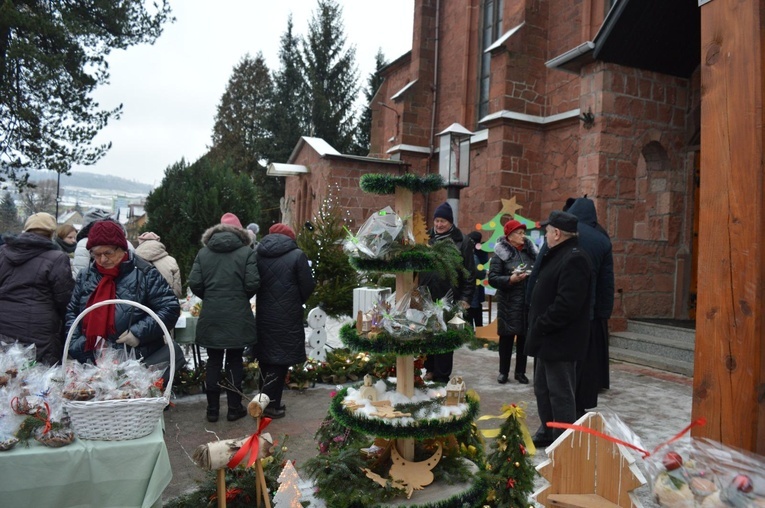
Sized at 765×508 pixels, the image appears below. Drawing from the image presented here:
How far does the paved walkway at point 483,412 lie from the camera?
4305 mm

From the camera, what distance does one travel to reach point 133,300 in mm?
3783

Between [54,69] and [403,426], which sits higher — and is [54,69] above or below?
above

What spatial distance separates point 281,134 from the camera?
1158 inches

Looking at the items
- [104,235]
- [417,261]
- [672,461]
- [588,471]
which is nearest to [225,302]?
[104,235]

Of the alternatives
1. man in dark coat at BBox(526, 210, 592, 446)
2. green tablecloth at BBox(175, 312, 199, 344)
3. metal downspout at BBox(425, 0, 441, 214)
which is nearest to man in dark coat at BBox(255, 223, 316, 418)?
green tablecloth at BBox(175, 312, 199, 344)

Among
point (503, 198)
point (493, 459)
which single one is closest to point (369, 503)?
point (493, 459)

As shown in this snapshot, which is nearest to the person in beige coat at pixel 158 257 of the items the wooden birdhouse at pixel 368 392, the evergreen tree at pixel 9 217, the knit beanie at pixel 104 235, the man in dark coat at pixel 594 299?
the knit beanie at pixel 104 235

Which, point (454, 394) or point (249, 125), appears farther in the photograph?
point (249, 125)

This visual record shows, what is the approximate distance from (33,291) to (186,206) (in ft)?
24.1

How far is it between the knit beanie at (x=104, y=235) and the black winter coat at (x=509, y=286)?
4.11 m

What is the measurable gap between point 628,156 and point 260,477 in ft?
24.1

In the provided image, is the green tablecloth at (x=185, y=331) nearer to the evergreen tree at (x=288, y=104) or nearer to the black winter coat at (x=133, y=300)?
the black winter coat at (x=133, y=300)

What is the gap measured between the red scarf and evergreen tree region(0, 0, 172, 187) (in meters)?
9.20

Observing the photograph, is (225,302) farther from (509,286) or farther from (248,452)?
(509,286)
